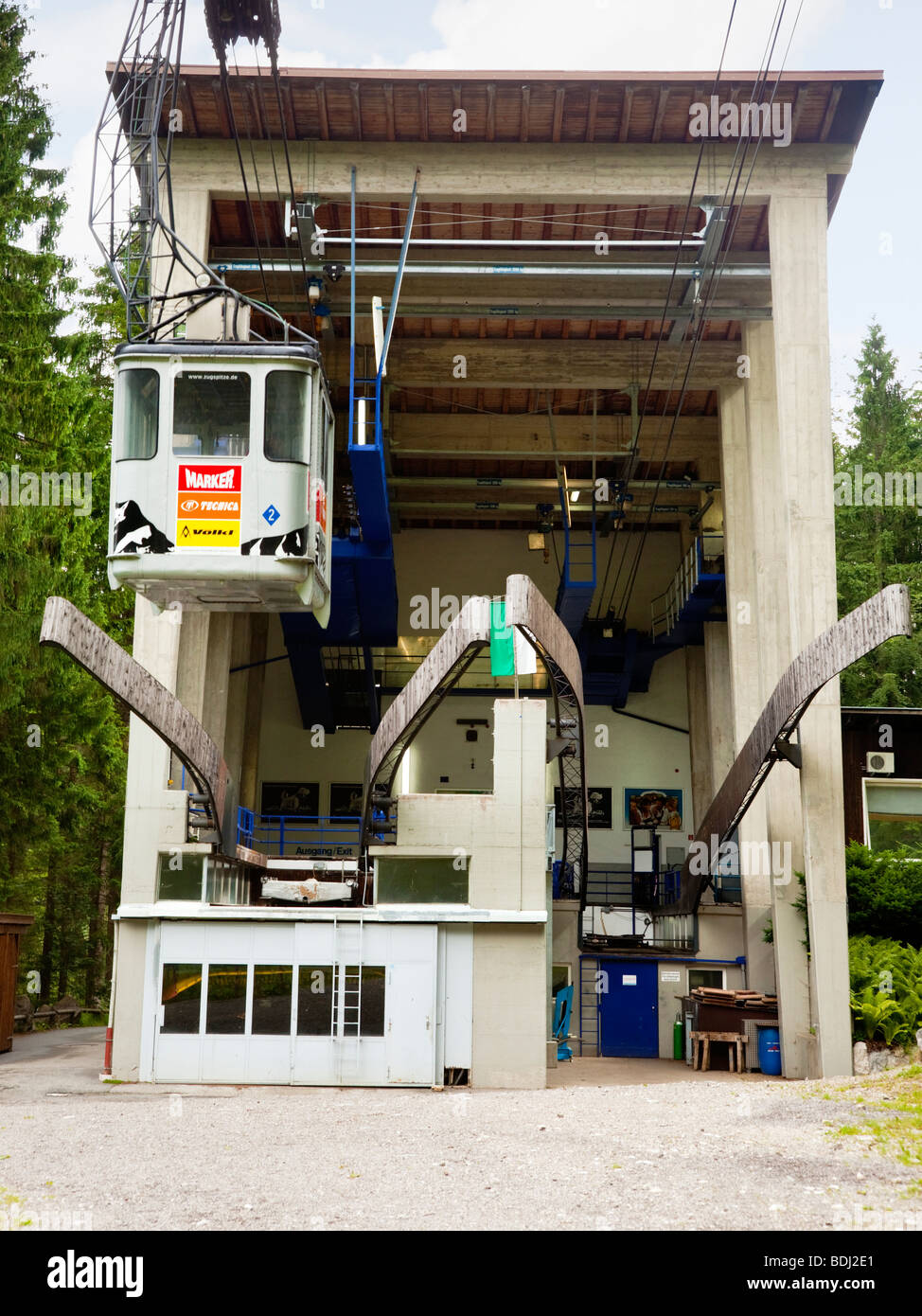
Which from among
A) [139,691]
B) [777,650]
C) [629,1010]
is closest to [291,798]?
[629,1010]

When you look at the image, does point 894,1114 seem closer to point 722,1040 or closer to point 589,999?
point 722,1040

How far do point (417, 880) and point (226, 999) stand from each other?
124 inches

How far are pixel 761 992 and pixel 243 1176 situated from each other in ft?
50.1

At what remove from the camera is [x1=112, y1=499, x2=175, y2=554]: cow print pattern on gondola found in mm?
14852

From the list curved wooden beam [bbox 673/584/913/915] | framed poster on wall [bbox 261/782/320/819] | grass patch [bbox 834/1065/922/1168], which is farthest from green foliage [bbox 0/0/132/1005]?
grass patch [bbox 834/1065/922/1168]

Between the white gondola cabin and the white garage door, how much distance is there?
5.31 meters

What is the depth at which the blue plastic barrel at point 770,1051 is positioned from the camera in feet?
66.7

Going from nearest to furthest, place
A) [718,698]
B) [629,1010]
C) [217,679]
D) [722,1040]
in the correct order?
[722,1040], [629,1010], [217,679], [718,698]

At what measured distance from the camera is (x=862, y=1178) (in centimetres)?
900

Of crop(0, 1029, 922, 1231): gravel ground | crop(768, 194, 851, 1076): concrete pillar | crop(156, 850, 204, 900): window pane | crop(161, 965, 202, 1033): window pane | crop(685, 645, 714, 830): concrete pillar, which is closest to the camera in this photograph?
crop(0, 1029, 922, 1231): gravel ground

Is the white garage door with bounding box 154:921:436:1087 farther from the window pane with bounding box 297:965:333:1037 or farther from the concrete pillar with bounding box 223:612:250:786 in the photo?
the concrete pillar with bounding box 223:612:250:786

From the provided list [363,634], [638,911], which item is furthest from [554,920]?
[363,634]

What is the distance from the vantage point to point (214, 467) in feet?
48.9

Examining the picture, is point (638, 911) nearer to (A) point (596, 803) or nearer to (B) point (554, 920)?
(B) point (554, 920)
